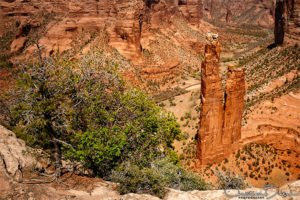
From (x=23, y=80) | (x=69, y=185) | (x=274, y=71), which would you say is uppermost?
(x=23, y=80)

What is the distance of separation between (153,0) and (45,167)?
56.9m

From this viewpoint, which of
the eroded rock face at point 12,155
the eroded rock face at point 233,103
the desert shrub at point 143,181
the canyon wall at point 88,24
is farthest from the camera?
the canyon wall at point 88,24

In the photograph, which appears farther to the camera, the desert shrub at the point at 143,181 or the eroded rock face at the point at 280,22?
the eroded rock face at the point at 280,22

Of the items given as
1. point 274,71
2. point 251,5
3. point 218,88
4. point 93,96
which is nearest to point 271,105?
point 218,88

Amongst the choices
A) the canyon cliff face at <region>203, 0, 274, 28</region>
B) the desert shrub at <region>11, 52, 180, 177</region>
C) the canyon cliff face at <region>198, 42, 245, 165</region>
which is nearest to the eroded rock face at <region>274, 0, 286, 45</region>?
the canyon cliff face at <region>198, 42, 245, 165</region>

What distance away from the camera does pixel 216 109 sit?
81.5 ft

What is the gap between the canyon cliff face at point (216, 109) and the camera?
79.6 ft

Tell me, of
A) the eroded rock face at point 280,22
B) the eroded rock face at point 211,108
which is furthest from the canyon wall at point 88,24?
the eroded rock face at point 211,108

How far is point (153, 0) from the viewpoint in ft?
222

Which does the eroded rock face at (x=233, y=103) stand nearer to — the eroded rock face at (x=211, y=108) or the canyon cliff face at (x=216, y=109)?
the canyon cliff face at (x=216, y=109)

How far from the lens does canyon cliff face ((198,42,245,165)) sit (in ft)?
79.6

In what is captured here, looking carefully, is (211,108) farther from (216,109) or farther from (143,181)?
(143,181)

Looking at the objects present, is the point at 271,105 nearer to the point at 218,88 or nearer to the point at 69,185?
the point at 218,88

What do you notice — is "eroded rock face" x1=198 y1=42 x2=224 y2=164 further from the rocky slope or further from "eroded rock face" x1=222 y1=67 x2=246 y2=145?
the rocky slope
